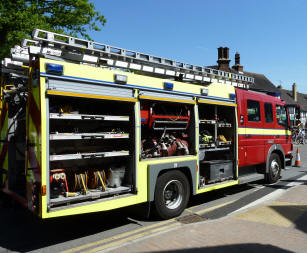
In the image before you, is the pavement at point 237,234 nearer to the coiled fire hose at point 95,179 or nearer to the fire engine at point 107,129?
the fire engine at point 107,129

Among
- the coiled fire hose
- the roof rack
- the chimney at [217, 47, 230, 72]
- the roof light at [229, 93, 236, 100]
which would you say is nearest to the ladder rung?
the roof rack

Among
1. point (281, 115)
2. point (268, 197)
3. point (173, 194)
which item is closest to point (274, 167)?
point (281, 115)

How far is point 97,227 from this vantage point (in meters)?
5.29

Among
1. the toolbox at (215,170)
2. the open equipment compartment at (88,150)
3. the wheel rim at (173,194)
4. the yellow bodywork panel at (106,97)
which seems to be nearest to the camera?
the yellow bodywork panel at (106,97)

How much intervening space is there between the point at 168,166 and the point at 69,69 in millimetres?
2415

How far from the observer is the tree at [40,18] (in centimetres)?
1223

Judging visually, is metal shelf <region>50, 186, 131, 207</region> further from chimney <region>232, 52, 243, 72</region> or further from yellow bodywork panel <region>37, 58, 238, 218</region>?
chimney <region>232, 52, 243, 72</region>

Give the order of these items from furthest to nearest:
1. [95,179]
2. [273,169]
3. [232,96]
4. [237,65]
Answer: [237,65] < [273,169] < [232,96] < [95,179]

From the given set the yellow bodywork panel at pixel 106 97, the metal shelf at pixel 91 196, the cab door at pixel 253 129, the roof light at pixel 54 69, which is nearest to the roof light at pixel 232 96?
the cab door at pixel 253 129

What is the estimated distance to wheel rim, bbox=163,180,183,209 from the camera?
5625 mm

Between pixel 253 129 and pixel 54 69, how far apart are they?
5.50 metres

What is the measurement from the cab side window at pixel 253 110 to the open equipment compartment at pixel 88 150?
3733mm

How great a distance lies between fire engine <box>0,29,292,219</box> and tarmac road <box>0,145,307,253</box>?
0.44 metres

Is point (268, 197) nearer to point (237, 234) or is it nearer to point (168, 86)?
point (237, 234)
